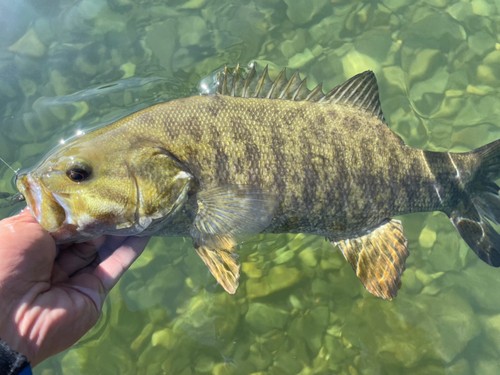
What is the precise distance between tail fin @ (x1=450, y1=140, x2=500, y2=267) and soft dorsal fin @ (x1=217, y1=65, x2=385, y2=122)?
86 centimetres

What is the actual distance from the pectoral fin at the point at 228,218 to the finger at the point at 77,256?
737 mm

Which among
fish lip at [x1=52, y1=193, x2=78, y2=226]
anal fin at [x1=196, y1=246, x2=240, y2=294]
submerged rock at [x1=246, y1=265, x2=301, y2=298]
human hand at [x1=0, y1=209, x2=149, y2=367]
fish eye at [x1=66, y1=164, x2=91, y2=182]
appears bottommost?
submerged rock at [x1=246, y1=265, x2=301, y2=298]

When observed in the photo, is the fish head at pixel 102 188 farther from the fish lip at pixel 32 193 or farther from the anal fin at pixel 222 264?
the anal fin at pixel 222 264

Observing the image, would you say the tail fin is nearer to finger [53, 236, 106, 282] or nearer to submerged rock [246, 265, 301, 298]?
submerged rock [246, 265, 301, 298]

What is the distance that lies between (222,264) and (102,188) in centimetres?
90

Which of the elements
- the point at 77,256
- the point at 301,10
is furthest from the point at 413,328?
the point at 301,10

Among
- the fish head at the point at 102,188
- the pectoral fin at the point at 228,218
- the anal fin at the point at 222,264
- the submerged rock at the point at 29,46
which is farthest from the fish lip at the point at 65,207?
the submerged rock at the point at 29,46

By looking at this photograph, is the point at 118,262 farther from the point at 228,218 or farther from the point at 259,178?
the point at 259,178

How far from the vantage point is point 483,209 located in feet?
9.14

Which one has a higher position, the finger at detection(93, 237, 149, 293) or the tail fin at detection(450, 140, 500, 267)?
the finger at detection(93, 237, 149, 293)

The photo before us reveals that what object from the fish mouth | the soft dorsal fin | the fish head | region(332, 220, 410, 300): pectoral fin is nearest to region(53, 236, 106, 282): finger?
the fish head

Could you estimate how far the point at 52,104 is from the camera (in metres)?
3.67

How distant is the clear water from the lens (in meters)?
3.18

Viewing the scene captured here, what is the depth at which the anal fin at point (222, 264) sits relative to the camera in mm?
2348
